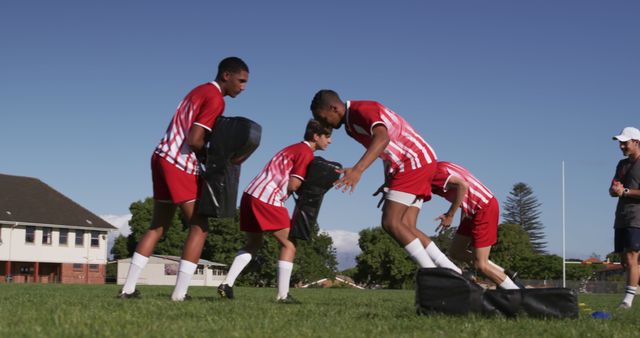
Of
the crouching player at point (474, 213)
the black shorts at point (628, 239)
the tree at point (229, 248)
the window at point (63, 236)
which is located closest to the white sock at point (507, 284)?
the crouching player at point (474, 213)

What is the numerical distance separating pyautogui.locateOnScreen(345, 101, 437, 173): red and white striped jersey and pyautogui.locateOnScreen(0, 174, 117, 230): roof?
6168cm

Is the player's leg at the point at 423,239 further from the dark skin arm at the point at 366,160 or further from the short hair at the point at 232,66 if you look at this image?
the short hair at the point at 232,66

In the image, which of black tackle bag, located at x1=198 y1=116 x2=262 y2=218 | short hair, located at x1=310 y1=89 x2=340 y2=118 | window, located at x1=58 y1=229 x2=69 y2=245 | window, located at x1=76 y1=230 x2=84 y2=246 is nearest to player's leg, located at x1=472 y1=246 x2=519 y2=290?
short hair, located at x1=310 y1=89 x2=340 y2=118

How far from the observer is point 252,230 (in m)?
8.95

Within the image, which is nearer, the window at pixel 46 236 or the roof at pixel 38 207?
the roof at pixel 38 207

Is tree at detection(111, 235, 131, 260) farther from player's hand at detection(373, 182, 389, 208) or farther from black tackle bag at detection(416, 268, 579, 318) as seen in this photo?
black tackle bag at detection(416, 268, 579, 318)

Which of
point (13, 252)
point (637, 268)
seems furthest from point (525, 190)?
point (637, 268)

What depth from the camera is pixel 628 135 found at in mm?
10297

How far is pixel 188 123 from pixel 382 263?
76.9 m

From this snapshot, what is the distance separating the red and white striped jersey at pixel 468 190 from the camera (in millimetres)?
8047

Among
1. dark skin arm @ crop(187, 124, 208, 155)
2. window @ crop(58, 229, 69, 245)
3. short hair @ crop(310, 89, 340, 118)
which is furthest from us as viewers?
window @ crop(58, 229, 69, 245)

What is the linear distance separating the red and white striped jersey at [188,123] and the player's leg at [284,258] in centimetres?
166

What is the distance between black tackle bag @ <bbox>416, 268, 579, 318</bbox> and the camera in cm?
614

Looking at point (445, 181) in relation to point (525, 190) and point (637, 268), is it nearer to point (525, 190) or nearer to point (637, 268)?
point (637, 268)
